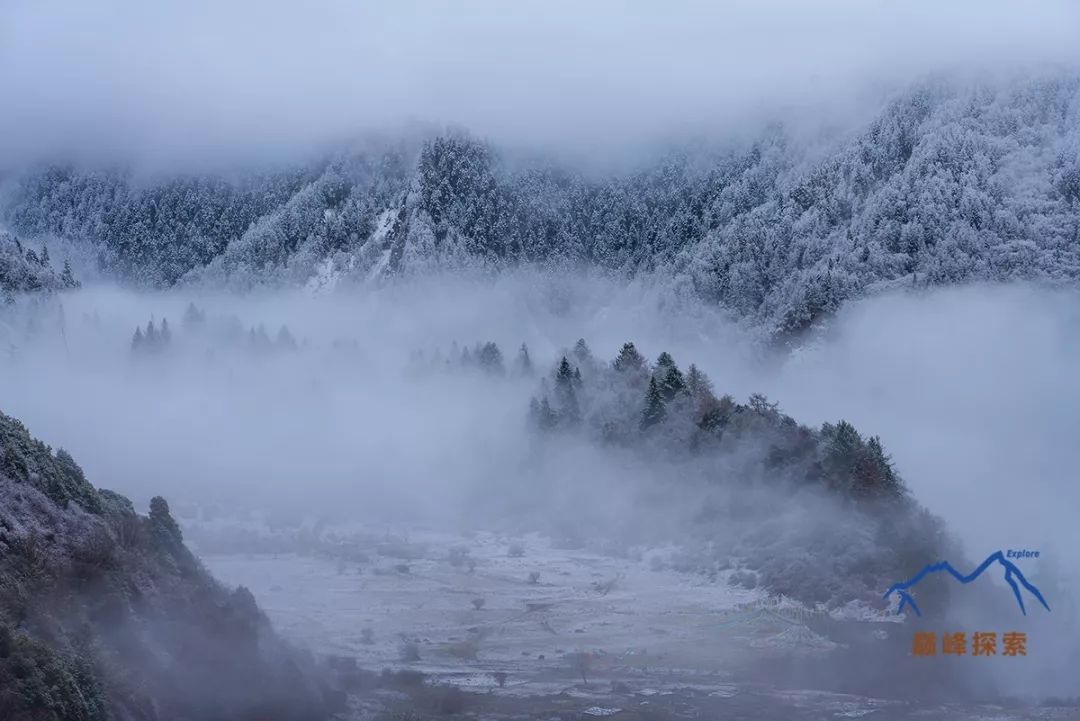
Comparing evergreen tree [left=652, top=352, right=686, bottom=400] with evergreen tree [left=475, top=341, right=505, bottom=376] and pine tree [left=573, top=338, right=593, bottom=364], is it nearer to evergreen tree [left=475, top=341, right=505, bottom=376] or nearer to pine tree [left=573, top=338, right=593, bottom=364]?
pine tree [left=573, top=338, right=593, bottom=364]

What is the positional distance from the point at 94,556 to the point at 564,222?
545 feet

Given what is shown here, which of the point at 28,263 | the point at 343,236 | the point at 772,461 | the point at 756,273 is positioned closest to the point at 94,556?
the point at 772,461

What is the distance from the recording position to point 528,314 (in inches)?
6964

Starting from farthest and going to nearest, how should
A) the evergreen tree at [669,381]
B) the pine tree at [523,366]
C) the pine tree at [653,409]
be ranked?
the pine tree at [523,366]
the evergreen tree at [669,381]
the pine tree at [653,409]

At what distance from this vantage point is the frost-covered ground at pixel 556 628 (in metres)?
30.8

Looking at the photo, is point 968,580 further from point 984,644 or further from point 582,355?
point 582,355

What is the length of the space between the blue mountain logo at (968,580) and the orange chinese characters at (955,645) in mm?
2697

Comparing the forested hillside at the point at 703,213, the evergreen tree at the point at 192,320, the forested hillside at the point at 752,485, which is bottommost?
the forested hillside at the point at 752,485

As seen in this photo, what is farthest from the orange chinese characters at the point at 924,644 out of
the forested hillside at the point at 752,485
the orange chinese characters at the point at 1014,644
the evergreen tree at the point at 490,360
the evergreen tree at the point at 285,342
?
the evergreen tree at the point at 285,342

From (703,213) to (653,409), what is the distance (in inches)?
4386

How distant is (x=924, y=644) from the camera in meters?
35.8

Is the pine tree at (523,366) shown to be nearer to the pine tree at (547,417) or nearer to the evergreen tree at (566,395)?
the evergreen tree at (566,395)

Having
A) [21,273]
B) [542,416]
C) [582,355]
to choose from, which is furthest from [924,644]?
[21,273]

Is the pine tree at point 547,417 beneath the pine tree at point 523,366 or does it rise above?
beneath
